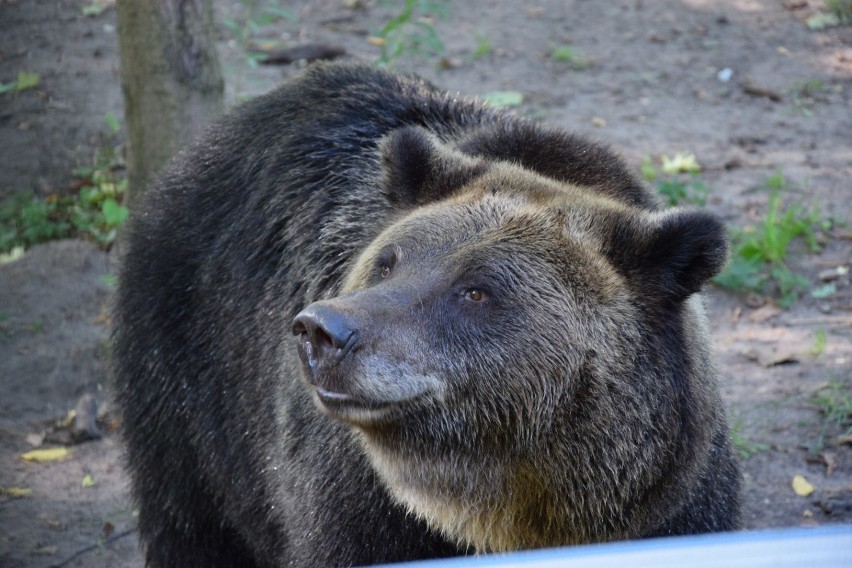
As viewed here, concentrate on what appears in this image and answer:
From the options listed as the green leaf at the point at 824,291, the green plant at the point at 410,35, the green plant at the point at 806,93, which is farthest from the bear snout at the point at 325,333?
the green plant at the point at 806,93

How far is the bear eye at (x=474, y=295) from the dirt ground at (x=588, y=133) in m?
2.54

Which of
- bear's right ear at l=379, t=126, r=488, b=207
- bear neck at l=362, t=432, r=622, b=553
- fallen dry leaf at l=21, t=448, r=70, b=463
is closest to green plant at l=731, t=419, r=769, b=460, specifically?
bear neck at l=362, t=432, r=622, b=553

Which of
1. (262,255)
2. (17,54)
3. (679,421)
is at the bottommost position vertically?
(17,54)

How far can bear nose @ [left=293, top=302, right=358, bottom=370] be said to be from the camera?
330 centimetres

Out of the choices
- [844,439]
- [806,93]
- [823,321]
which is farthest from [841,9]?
[844,439]

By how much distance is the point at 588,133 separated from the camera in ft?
31.0

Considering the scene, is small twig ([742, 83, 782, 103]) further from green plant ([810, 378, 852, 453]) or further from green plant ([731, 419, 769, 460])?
green plant ([731, 419, 769, 460])

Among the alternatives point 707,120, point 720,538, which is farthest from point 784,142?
point 720,538

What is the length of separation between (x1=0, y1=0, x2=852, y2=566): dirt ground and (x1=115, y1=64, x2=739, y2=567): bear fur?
1.67 metres

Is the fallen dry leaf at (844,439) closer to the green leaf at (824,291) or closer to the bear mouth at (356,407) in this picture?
the green leaf at (824,291)

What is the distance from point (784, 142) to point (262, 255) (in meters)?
6.71

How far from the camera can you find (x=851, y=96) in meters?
11.0

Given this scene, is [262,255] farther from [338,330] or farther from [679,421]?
[679,421]

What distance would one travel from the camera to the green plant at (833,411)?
20.9ft
